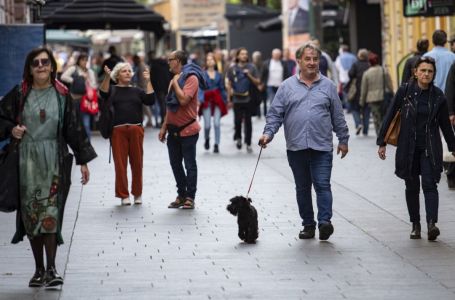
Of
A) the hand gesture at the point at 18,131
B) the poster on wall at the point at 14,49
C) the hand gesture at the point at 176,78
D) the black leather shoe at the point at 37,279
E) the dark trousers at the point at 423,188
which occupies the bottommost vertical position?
the black leather shoe at the point at 37,279

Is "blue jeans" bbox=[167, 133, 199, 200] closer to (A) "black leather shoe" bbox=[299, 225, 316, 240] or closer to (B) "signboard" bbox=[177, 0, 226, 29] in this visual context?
(A) "black leather shoe" bbox=[299, 225, 316, 240]

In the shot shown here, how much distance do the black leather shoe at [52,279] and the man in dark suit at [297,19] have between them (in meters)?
40.1

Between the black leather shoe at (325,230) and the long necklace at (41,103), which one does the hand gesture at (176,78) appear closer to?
the black leather shoe at (325,230)

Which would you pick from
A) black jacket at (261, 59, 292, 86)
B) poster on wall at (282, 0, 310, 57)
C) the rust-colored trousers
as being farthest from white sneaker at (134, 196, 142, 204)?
poster on wall at (282, 0, 310, 57)

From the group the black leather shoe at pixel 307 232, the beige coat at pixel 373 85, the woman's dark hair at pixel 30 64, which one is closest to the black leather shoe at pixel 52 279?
the woman's dark hair at pixel 30 64

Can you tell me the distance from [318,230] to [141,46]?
76.2 metres

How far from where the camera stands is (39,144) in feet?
31.2

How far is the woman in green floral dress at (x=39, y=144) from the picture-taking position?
948 cm

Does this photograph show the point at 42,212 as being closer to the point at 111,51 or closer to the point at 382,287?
the point at 382,287

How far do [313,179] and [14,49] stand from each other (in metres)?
6.70

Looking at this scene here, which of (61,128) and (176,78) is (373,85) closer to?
(176,78)

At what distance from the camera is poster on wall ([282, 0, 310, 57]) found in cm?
4925

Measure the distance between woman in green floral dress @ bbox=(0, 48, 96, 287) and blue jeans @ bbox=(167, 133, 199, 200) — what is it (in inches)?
208

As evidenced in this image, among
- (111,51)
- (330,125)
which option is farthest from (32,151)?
(111,51)
